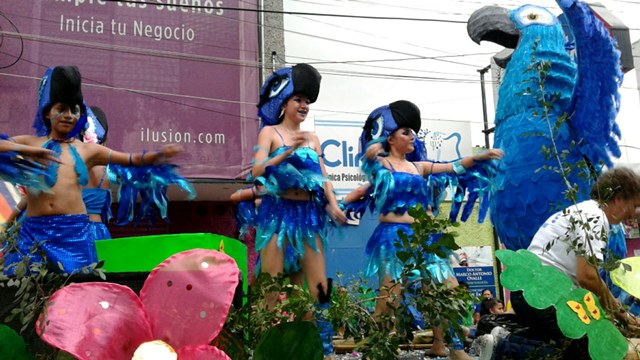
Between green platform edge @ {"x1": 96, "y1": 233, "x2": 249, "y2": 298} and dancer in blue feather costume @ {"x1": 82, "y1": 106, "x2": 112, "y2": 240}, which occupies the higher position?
dancer in blue feather costume @ {"x1": 82, "y1": 106, "x2": 112, "y2": 240}

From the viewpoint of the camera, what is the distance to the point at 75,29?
775 cm

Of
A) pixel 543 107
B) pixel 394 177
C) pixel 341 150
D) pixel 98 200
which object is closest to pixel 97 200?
pixel 98 200

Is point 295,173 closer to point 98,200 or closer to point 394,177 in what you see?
point 394,177

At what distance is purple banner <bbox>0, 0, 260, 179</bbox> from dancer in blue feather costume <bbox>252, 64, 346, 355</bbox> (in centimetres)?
449

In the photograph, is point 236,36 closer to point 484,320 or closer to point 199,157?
point 199,157

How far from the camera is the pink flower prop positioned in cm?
95

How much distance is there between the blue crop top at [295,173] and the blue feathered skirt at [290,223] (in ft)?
0.28

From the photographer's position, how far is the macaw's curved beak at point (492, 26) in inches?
133

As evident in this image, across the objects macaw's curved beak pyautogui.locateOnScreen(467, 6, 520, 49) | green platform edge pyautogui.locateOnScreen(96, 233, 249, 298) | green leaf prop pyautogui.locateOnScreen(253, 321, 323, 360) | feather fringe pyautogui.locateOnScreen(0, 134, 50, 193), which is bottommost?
green leaf prop pyautogui.locateOnScreen(253, 321, 323, 360)

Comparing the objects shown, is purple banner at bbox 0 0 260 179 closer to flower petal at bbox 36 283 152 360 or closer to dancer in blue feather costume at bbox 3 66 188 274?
dancer in blue feather costume at bbox 3 66 188 274

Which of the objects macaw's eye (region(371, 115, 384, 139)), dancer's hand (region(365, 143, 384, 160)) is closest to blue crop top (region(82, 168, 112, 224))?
dancer's hand (region(365, 143, 384, 160))

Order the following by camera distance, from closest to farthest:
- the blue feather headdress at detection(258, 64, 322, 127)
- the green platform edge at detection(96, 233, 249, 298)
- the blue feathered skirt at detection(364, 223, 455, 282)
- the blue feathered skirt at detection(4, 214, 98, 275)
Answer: the green platform edge at detection(96, 233, 249, 298) → the blue feathered skirt at detection(4, 214, 98, 275) → the blue feather headdress at detection(258, 64, 322, 127) → the blue feathered skirt at detection(364, 223, 455, 282)

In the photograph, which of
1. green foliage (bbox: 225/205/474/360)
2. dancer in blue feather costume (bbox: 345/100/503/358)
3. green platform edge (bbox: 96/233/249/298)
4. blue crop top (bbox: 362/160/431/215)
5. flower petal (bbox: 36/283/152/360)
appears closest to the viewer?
flower petal (bbox: 36/283/152/360)

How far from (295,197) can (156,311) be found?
1.83m
